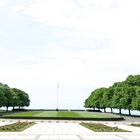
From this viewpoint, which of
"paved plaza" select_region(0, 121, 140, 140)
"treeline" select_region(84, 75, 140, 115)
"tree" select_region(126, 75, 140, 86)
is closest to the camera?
"paved plaza" select_region(0, 121, 140, 140)

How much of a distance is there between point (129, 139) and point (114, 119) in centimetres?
4899

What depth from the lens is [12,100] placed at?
163 meters

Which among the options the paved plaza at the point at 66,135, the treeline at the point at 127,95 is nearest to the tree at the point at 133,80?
the treeline at the point at 127,95

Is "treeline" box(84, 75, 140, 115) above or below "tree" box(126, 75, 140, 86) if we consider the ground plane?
below

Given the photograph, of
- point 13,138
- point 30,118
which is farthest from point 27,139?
point 30,118

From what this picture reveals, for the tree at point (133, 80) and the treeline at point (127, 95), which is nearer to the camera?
the treeline at point (127, 95)

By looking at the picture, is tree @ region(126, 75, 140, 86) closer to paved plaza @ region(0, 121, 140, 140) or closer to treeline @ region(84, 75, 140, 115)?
treeline @ region(84, 75, 140, 115)

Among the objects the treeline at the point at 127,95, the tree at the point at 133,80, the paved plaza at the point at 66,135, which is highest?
the tree at the point at 133,80

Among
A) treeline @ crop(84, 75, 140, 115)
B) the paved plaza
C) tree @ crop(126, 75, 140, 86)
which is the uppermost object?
tree @ crop(126, 75, 140, 86)

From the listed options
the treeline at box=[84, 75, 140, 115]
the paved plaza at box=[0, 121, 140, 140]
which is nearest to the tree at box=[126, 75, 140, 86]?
the treeline at box=[84, 75, 140, 115]

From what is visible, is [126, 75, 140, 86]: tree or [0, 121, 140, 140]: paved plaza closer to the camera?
[0, 121, 140, 140]: paved plaza

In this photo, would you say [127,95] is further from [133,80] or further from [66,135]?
[66,135]

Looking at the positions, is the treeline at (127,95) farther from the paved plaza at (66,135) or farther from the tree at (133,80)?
the paved plaza at (66,135)

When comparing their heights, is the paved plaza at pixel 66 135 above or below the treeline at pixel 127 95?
below
